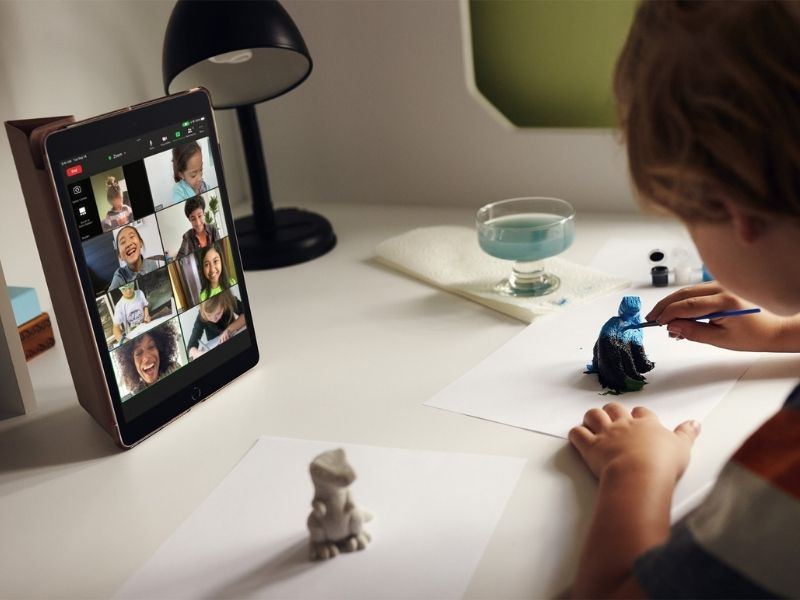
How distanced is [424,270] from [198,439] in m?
0.37

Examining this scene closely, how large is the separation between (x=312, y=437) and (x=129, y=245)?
0.72 ft

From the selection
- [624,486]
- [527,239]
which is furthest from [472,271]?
[624,486]

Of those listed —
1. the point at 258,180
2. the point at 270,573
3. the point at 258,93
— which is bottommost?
the point at 270,573

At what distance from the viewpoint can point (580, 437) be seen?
74cm

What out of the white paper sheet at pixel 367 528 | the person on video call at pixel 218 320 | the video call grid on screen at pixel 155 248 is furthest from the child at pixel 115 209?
the white paper sheet at pixel 367 528

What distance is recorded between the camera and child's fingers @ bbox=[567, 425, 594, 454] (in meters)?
0.73

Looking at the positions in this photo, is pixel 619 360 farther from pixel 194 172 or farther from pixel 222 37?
pixel 222 37

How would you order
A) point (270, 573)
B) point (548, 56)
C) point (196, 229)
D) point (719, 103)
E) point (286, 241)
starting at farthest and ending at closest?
point (548, 56) < point (286, 241) < point (196, 229) < point (270, 573) < point (719, 103)

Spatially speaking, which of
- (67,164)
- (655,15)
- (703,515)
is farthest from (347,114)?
(703,515)

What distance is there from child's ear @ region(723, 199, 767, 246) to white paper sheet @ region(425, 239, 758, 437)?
0.23 metres

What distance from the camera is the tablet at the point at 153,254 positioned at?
77 cm

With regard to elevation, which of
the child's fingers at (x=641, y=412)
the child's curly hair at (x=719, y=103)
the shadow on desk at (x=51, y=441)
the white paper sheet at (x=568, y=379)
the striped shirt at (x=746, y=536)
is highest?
the child's curly hair at (x=719, y=103)

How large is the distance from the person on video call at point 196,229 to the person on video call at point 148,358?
73mm

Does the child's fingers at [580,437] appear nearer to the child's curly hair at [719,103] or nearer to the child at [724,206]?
the child at [724,206]
